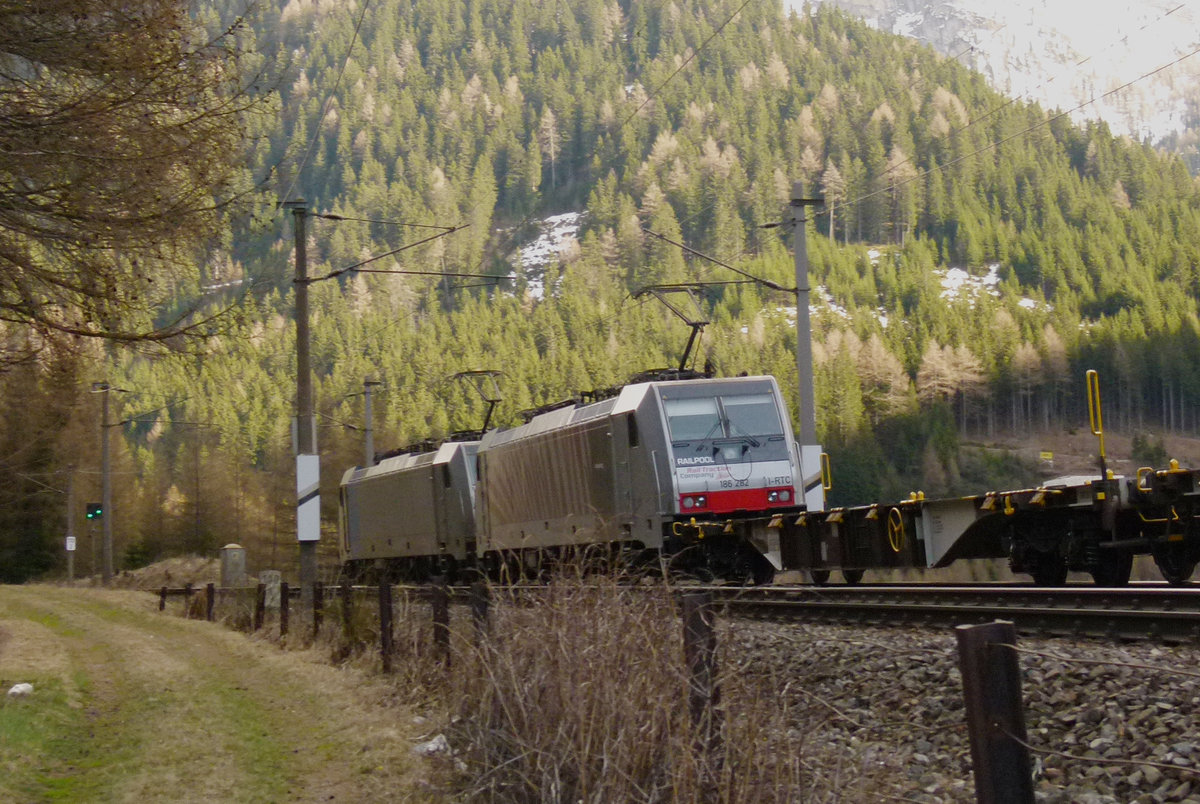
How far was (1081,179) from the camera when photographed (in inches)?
7087

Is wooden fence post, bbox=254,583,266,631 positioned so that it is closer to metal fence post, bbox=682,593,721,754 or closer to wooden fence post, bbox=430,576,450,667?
wooden fence post, bbox=430,576,450,667

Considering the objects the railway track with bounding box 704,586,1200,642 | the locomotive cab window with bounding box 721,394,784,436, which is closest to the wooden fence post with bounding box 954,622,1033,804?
the railway track with bounding box 704,586,1200,642

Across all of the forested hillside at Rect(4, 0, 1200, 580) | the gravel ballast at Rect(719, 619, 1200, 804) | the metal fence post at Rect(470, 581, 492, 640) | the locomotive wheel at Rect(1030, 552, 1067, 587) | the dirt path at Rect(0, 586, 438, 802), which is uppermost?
the forested hillside at Rect(4, 0, 1200, 580)

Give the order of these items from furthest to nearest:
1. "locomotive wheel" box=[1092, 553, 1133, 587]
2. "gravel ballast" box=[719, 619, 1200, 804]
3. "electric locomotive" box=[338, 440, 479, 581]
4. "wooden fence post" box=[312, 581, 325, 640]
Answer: "electric locomotive" box=[338, 440, 479, 581] < "wooden fence post" box=[312, 581, 325, 640] < "locomotive wheel" box=[1092, 553, 1133, 587] < "gravel ballast" box=[719, 619, 1200, 804]

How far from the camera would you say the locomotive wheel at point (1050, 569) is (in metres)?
14.3

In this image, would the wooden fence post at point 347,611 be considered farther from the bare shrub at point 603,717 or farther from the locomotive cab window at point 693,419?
the bare shrub at point 603,717

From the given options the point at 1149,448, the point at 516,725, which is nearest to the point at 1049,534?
the point at 516,725

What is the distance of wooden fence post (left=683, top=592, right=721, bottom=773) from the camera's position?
6.12 m

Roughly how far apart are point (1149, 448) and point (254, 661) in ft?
310

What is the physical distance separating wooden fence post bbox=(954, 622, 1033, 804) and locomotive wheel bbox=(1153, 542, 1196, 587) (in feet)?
32.9

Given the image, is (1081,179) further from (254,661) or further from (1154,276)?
(254,661)

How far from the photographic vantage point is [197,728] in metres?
11.1

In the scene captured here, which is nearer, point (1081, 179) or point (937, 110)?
point (1081, 179)

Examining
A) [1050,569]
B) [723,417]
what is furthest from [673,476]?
[1050,569]
